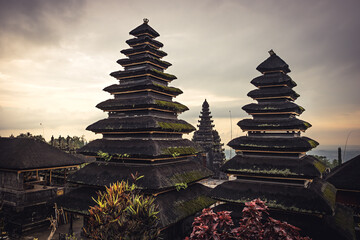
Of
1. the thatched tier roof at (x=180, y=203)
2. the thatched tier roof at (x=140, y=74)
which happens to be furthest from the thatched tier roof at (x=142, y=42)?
the thatched tier roof at (x=180, y=203)

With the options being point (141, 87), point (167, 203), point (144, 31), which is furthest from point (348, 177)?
point (144, 31)

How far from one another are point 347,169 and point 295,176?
1112cm

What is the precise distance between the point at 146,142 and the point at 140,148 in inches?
29.0

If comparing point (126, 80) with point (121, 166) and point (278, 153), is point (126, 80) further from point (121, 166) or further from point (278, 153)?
point (278, 153)

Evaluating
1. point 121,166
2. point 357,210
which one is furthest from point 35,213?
point 357,210

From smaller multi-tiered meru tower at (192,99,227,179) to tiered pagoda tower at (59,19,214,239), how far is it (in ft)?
92.3

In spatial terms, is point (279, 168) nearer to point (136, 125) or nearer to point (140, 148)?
point (140, 148)

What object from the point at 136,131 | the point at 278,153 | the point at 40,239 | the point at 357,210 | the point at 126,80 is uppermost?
the point at 126,80

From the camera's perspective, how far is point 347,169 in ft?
72.9

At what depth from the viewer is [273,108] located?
701 inches

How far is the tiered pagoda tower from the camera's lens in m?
16.8

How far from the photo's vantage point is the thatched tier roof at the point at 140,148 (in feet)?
56.3

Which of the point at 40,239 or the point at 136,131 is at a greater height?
the point at 136,131

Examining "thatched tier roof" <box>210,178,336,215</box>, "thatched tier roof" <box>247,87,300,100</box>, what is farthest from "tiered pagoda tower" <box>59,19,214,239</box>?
"thatched tier roof" <box>247,87,300,100</box>
